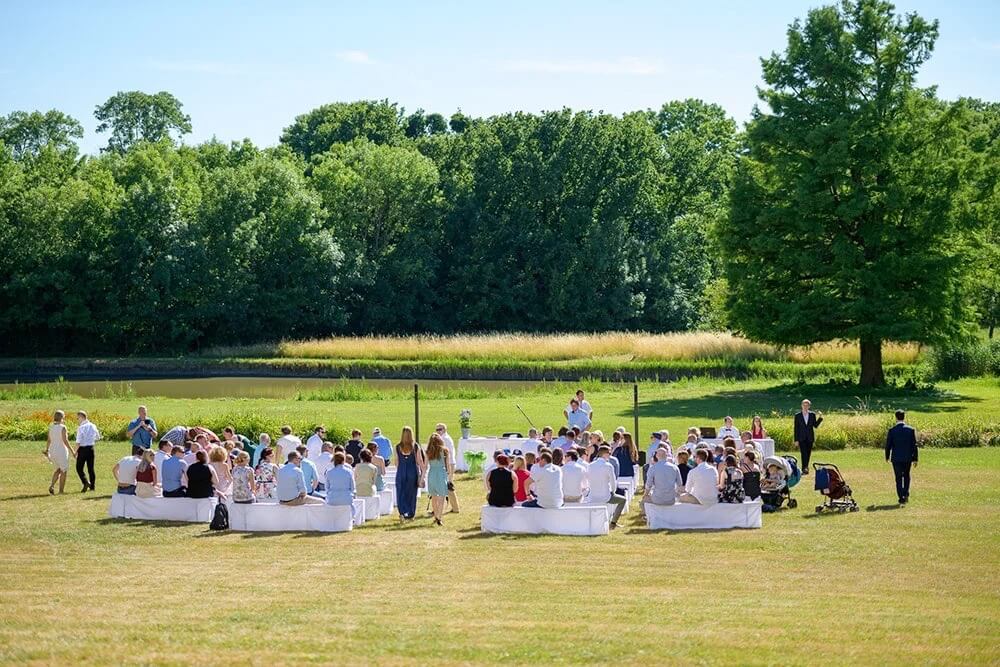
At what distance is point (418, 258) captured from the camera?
79875 millimetres

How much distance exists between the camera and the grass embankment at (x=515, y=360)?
52.4 m

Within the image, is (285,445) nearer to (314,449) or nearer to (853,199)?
(314,449)

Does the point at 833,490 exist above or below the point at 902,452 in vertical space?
below

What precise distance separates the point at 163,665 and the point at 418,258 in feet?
227

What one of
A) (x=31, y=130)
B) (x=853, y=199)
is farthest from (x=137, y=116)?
(x=853, y=199)

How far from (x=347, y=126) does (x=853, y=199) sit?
71990mm

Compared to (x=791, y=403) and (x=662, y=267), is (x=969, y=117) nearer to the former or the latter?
(x=791, y=403)

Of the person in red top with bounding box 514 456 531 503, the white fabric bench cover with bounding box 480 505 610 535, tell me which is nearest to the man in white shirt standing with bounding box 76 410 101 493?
the person in red top with bounding box 514 456 531 503

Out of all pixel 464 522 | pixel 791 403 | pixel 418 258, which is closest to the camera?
pixel 464 522

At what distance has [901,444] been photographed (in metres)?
20.9

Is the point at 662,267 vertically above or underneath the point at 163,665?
above

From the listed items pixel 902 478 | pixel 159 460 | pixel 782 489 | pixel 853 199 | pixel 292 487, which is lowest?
pixel 782 489

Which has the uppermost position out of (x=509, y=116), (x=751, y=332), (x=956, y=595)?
(x=509, y=116)

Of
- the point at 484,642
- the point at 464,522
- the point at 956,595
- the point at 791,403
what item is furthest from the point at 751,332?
the point at 484,642
